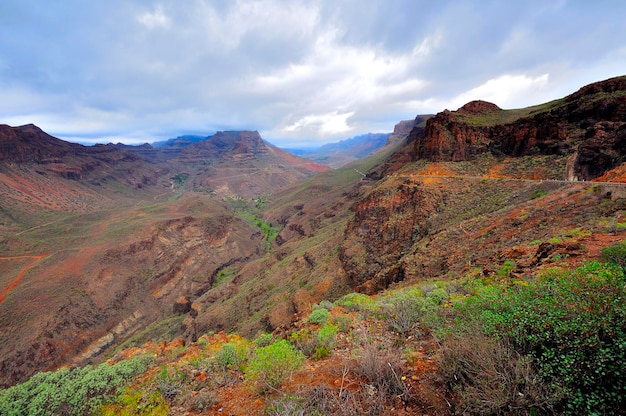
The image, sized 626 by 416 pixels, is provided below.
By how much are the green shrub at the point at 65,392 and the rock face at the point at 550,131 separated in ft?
99.4

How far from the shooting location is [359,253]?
28.3m

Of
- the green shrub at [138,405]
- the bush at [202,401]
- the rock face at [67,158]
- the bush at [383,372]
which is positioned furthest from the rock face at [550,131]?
the rock face at [67,158]

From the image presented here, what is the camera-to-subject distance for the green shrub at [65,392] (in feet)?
23.4

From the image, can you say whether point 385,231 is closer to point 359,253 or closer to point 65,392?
point 359,253

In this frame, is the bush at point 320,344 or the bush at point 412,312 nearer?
the bush at point 320,344

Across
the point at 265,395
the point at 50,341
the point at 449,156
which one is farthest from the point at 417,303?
the point at 50,341

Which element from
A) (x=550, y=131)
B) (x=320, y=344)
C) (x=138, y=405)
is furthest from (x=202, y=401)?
(x=550, y=131)

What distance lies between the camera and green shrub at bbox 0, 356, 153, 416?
7.14 meters

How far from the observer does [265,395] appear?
5816 millimetres

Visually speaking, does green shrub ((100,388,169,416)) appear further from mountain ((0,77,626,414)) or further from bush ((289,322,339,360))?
bush ((289,322,339,360))

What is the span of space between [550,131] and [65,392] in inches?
1513

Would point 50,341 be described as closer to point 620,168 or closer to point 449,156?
point 449,156

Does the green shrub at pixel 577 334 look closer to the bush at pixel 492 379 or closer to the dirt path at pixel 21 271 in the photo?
the bush at pixel 492 379

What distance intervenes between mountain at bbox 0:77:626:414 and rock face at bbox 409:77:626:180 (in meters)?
0.13
